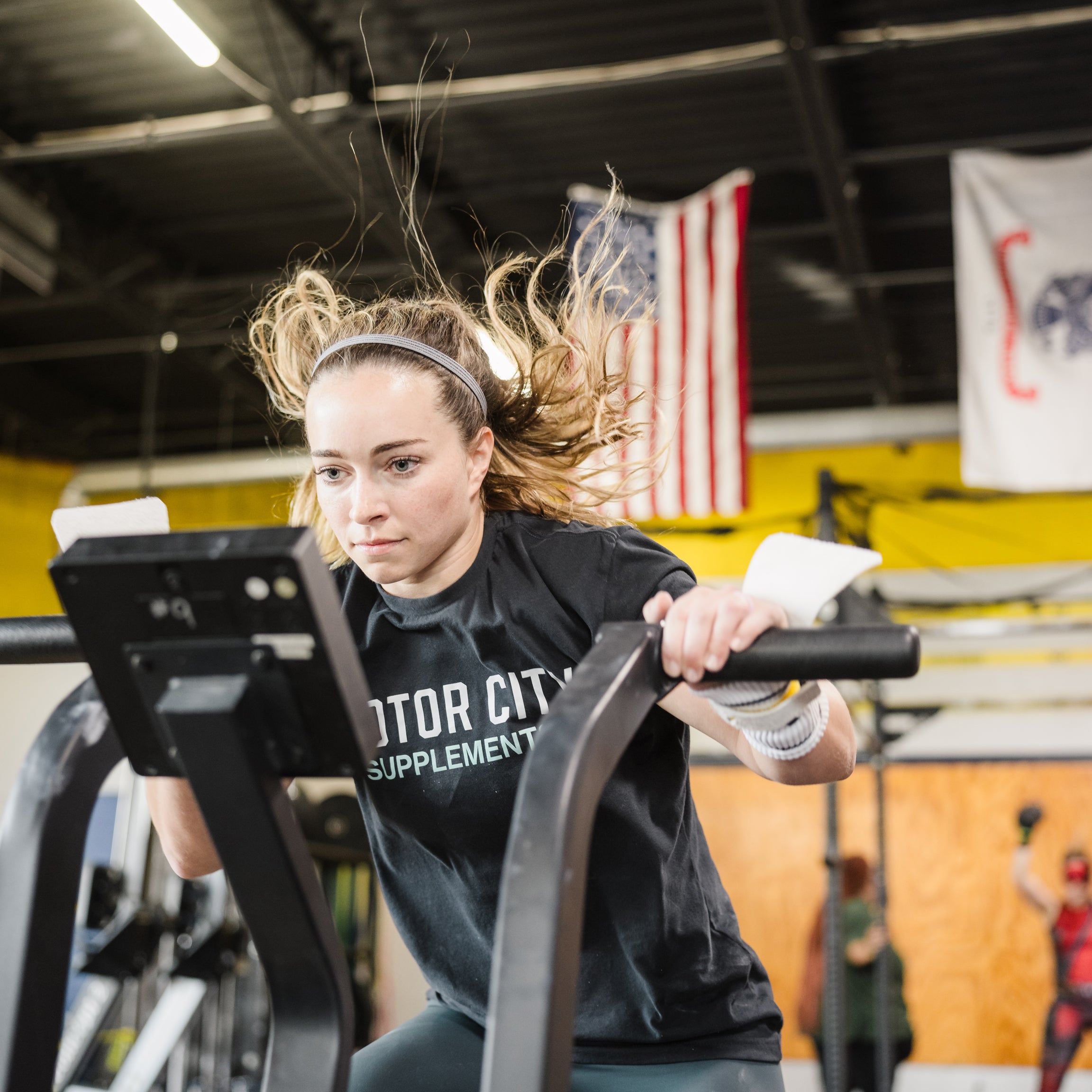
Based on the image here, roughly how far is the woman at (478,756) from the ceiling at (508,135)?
2773 millimetres

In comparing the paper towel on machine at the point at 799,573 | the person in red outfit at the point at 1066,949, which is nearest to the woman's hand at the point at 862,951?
the person in red outfit at the point at 1066,949

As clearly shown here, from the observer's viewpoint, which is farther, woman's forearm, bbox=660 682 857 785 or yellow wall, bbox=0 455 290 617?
yellow wall, bbox=0 455 290 617

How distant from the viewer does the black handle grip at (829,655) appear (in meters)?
0.91

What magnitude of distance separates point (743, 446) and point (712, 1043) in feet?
11.6

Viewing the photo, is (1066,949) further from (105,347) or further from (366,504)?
(105,347)

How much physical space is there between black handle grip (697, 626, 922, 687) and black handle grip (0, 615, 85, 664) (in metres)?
0.56

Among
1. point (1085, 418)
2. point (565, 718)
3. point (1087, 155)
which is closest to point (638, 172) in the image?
point (1087, 155)

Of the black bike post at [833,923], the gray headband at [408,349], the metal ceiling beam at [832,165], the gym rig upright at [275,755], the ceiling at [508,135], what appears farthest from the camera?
the ceiling at [508,135]

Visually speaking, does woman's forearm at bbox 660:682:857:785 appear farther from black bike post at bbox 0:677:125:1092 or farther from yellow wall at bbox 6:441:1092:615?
yellow wall at bbox 6:441:1092:615

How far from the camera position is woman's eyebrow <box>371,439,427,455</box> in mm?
1275

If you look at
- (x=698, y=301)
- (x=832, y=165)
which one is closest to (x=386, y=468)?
(x=698, y=301)

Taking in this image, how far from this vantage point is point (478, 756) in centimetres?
129

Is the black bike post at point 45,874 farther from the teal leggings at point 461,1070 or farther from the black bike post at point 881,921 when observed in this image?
the black bike post at point 881,921

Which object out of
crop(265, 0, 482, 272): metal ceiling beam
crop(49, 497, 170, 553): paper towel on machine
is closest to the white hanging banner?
crop(265, 0, 482, 272): metal ceiling beam
